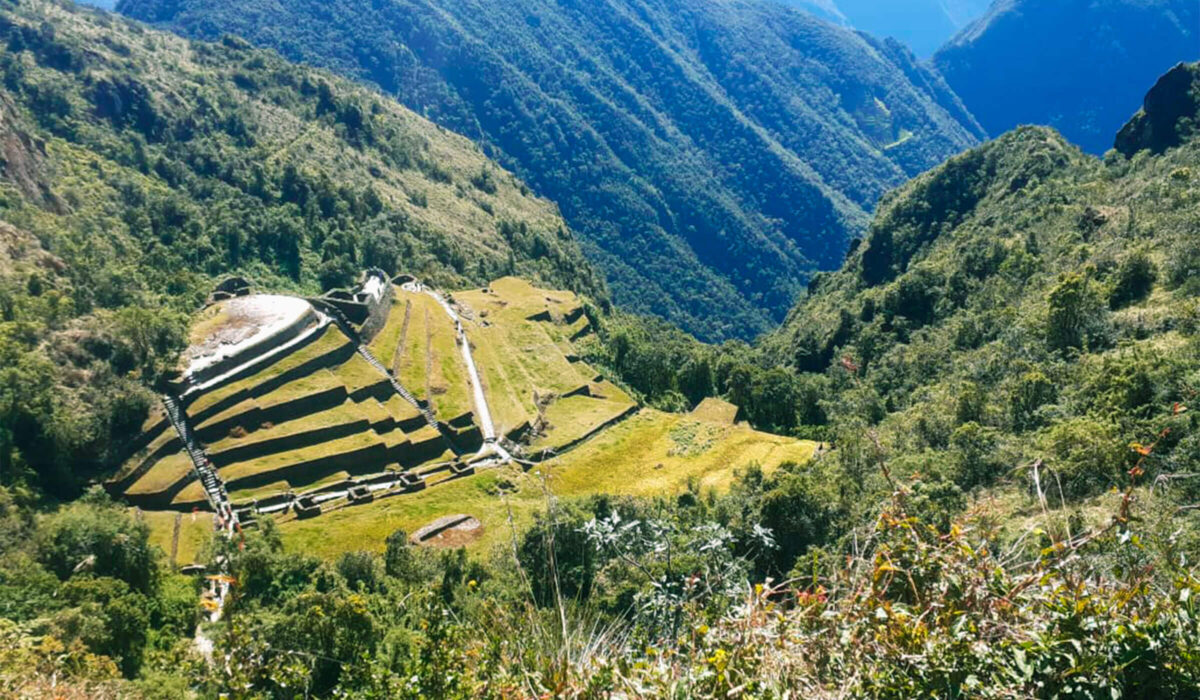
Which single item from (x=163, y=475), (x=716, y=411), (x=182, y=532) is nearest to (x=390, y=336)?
(x=163, y=475)

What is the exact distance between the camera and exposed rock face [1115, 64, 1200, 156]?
7788cm

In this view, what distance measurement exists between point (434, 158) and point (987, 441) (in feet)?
448

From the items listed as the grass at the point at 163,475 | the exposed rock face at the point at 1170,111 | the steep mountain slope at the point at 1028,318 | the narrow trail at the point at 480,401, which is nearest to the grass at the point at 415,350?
the narrow trail at the point at 480,401

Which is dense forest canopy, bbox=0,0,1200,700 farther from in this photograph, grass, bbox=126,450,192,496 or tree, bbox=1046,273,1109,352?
grass, bbox=126,450,192,496

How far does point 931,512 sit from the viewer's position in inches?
923

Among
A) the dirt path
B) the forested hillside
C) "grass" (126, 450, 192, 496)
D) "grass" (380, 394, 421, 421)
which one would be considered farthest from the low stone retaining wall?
the dirt path

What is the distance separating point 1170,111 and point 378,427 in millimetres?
90185

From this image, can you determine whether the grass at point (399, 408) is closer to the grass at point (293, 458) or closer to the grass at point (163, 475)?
the grass at point (293, 458)

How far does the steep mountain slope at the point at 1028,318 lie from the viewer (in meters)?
32.3

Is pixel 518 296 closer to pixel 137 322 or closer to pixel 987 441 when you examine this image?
pixel 137 322

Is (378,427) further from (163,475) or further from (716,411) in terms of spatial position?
(716,411)

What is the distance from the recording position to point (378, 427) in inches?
2098

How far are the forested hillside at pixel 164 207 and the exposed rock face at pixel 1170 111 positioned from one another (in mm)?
81491

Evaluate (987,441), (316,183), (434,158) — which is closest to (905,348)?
(987,441)
